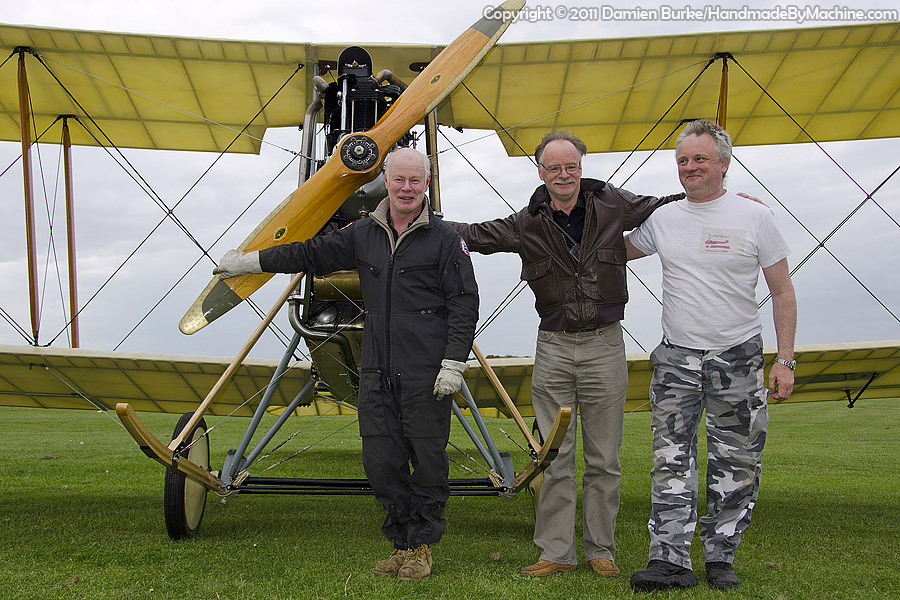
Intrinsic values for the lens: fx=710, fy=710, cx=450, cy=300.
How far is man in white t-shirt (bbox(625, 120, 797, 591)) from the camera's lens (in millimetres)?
2990

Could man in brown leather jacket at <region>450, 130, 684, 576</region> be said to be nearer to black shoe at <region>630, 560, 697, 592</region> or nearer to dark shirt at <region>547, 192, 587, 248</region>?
dark shirt at <region>547, 192, 587, 248</region>

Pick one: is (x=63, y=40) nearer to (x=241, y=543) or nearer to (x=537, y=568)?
(x=241, y=543)

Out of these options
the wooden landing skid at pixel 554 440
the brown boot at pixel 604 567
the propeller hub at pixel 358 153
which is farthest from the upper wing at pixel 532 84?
the brown boot at pixel 604 567

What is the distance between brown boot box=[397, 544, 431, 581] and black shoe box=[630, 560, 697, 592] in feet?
2.94

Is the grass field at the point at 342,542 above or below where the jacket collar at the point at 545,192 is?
below

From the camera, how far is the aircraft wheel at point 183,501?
409cm

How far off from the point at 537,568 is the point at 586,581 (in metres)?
0.26

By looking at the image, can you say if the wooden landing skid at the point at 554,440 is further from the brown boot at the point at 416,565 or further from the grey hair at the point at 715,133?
the grey hair at the point at 715,133

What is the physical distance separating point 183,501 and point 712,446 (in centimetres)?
292

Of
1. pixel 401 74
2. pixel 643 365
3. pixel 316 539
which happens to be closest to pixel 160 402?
pixel 316 539

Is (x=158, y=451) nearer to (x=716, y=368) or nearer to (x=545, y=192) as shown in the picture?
(x=545, y=192)

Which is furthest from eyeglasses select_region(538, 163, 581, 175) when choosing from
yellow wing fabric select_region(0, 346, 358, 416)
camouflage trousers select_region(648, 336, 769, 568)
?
yellow wing fabric select_region(0, 346, 358, 416)

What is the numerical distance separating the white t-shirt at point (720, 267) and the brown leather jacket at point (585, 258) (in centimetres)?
29

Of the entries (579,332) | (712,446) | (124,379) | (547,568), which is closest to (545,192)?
(579,332)
